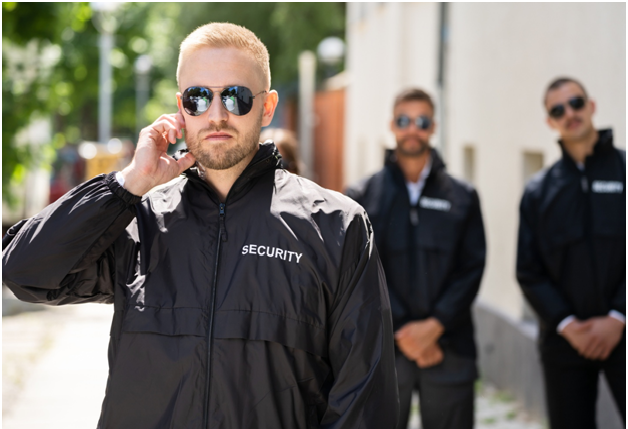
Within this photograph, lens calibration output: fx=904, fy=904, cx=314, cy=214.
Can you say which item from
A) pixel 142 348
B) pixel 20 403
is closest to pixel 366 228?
pixel 142 348

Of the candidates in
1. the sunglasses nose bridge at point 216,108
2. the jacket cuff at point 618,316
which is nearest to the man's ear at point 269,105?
the sunglasses nose bridge at point 216,108

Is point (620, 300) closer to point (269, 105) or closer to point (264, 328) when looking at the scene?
point (269, 105)

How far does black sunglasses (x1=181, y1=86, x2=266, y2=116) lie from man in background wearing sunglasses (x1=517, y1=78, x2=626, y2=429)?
2576mm

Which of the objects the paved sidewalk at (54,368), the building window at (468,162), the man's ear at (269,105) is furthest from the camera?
the building window at (468,162)

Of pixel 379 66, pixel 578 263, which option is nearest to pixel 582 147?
pixel 578 263

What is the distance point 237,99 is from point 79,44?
818 inches

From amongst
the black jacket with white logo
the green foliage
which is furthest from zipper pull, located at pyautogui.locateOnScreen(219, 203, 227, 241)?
the green foliage

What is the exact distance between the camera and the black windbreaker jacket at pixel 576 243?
4.82m

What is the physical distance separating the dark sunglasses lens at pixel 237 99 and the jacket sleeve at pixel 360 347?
0.51 m

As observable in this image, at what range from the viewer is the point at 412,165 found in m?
5.22

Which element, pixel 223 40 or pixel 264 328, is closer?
pixel 264 328

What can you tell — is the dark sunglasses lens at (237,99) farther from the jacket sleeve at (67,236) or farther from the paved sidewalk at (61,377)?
the paved sidewalk at (61,377)

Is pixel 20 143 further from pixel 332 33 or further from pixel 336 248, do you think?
pixel 332 33

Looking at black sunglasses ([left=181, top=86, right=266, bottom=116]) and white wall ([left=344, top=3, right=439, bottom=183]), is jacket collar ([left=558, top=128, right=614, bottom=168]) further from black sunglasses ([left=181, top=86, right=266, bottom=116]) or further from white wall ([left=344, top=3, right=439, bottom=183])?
white wall ([left=344, top=3, right=439, bottom=183])
